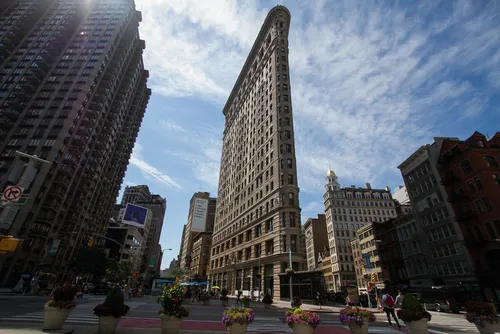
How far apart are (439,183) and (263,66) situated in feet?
159

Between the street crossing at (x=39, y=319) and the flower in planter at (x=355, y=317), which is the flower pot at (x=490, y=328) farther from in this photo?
the street crossing at (x=39, y=319)

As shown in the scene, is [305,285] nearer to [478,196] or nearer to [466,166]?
[478,196]

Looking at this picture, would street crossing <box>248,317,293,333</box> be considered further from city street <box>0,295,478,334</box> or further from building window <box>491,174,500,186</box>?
building window <box>491,174,500,186</box>

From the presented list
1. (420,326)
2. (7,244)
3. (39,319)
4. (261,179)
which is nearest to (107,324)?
(39,319)

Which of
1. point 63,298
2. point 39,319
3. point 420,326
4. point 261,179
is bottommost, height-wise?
point 39,319

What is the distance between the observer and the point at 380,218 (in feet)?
339

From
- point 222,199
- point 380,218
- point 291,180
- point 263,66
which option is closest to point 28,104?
point 222,199

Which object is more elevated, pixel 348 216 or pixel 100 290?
pixel 348 216

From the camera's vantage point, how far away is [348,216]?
102750mm

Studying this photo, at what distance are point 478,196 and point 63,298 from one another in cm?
5540

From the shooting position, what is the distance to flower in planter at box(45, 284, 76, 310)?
31.9 feet

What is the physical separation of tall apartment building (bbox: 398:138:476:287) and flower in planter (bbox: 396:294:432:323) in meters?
42.4

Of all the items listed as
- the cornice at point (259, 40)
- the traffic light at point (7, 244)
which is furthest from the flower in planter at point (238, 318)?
the cornice at point (259, 40)

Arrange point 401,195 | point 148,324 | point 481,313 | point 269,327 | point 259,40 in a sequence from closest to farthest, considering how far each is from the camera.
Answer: point 481,313 < point 148,324 < point 269,327 < point 259,40 < point 401,195
